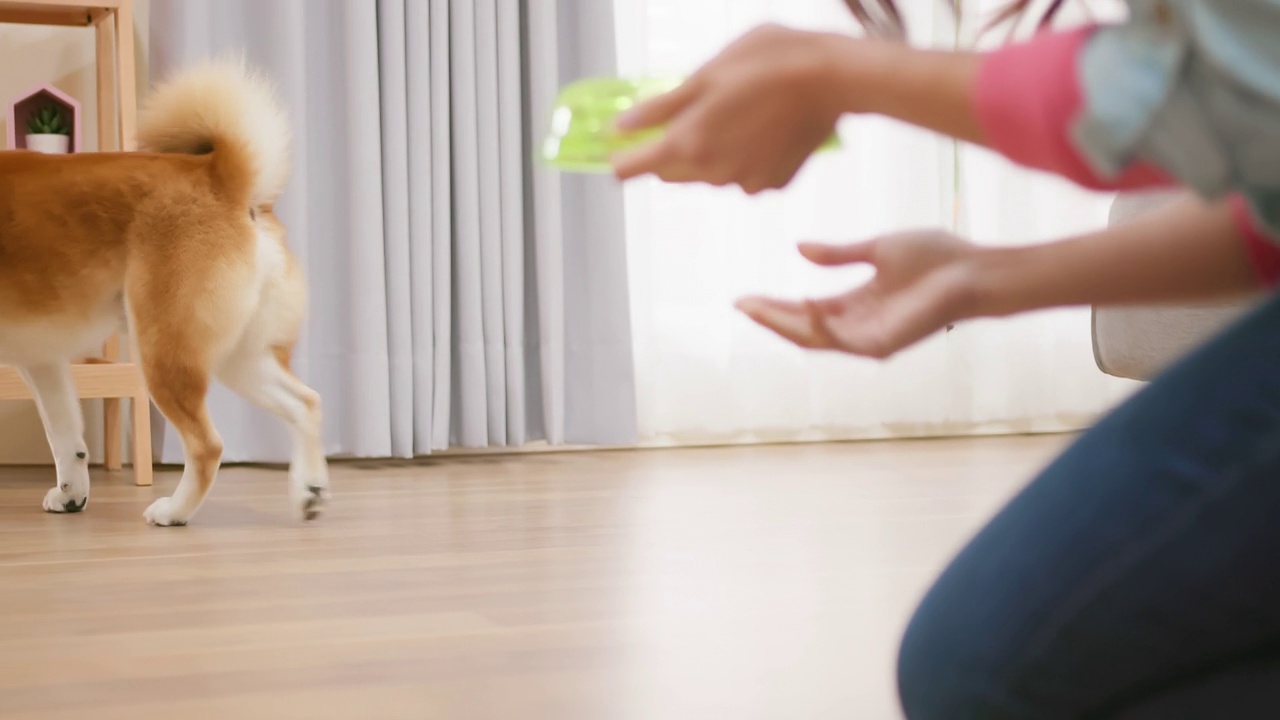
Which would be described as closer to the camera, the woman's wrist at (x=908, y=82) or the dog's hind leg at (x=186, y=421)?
the woman's wrist at (x=908, y=82)

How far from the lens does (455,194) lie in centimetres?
301

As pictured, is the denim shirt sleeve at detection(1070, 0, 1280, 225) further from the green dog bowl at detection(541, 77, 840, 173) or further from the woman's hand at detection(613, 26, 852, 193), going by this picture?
the green dog bowl at detection(541, 77, 840, 173)

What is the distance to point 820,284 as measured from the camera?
339 centimetres

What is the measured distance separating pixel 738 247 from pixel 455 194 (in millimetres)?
766

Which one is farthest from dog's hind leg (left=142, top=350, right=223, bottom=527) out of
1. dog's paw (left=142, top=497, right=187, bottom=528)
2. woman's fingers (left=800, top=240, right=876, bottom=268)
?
woman's fingers (left=800, top=240, right=876, bottom=268)

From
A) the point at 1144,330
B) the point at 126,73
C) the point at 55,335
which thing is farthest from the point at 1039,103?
the point at 126,73

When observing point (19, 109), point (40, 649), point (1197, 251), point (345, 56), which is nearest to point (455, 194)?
point (345, 56)

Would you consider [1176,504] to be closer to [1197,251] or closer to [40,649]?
[1197,251]

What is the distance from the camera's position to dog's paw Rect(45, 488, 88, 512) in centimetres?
225

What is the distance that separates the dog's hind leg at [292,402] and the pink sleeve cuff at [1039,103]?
1.76m

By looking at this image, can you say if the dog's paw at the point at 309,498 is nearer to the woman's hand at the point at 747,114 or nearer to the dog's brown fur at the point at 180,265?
the dog's brown fur at the point at 180,265

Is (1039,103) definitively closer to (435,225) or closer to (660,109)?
(660,109)

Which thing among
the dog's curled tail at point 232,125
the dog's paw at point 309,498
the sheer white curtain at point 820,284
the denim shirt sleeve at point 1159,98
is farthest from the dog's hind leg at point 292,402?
the denim shirt sleeve at point 1159,98

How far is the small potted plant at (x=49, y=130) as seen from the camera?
2.77m
